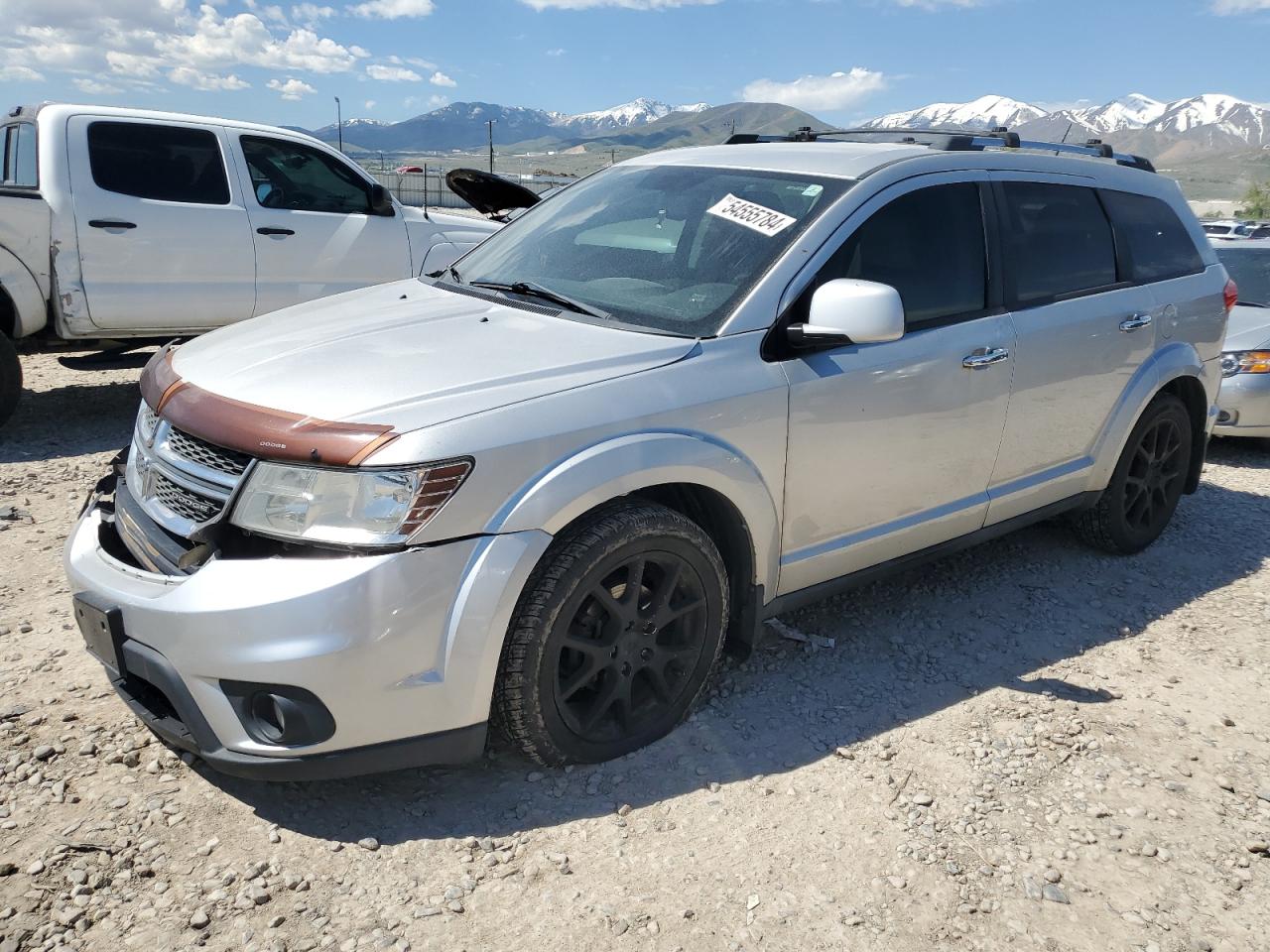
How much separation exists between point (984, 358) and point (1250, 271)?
5.88m

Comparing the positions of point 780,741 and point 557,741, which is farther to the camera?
point 780,741

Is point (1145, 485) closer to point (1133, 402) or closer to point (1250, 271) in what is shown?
point (1133, 402)

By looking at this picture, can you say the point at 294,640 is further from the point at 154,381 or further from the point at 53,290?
the point at 53,290

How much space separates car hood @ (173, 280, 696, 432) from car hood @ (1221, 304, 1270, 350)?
555 cm

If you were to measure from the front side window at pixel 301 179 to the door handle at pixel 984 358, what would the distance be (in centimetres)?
521

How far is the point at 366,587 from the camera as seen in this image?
2.35 m

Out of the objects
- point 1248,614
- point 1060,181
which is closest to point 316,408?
point 1060,181

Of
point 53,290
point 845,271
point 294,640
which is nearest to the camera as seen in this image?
point 294,640

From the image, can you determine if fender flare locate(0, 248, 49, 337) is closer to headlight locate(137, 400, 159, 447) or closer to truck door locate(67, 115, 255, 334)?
truck door locate(67, 115, 255, 334)

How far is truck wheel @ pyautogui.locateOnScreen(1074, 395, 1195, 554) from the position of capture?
4652 millimetres

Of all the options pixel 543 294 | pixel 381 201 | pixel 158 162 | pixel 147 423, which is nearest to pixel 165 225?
pixel 158 162

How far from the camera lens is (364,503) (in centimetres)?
241

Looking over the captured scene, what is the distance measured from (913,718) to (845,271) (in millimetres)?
1515

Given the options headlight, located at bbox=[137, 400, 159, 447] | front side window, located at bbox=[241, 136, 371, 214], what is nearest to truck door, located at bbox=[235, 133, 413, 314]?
front side window, located at bbox=[241, 136, 371, 214]
